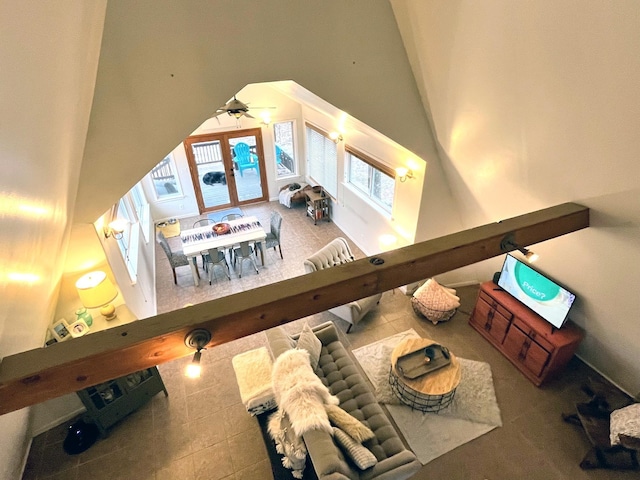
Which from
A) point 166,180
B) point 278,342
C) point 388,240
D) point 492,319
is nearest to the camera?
point 278,342

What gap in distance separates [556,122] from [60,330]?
15.1 ft

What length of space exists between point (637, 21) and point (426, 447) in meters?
3.57

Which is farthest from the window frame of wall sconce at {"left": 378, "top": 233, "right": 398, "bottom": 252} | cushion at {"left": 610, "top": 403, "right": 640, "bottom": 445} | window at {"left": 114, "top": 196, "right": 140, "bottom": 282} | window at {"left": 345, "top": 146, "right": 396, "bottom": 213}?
cushion at {"left": 610, "top": 403, "right": 640, "bottom": 445}

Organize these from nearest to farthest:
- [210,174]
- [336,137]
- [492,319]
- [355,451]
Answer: [355,451] → [492,319] → [336,137] → [210,174]

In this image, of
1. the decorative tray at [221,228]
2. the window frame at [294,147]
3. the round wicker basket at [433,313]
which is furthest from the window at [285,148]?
the round wicker basket at [433,313]

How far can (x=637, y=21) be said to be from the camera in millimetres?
1676

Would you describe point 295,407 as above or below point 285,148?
below

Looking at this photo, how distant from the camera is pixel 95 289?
3395 mm

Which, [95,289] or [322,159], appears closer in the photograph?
[95,289]

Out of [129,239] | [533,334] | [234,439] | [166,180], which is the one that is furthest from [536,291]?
[166,180]

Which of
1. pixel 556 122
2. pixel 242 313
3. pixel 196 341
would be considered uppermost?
pixel 556 122

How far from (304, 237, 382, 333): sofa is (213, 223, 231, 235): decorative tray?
1.82 m

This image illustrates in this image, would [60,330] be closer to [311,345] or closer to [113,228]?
[113,228]

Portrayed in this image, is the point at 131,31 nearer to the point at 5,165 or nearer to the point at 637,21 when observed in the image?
the point at 5,165
